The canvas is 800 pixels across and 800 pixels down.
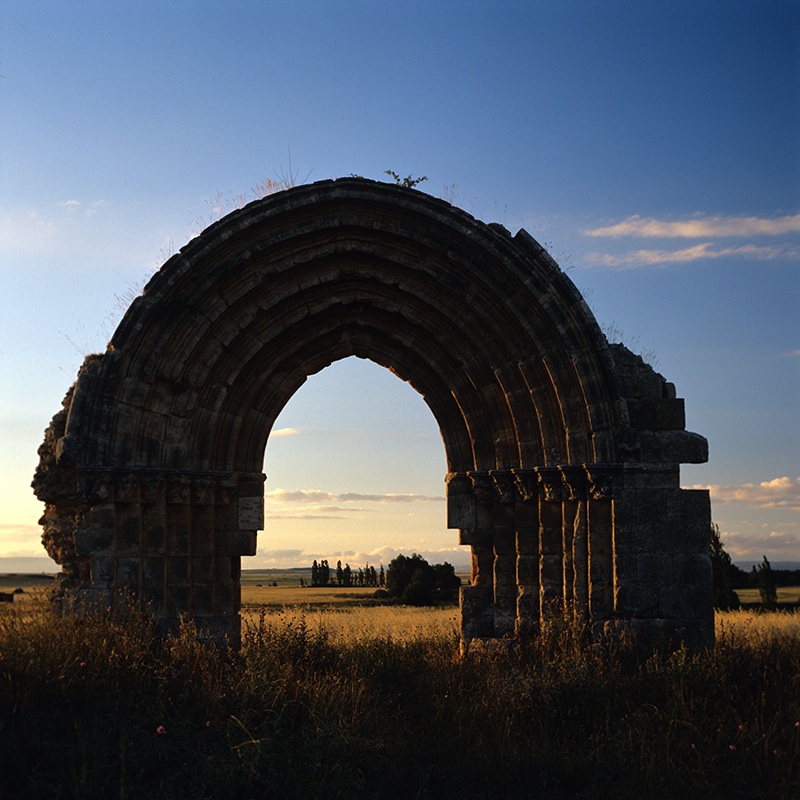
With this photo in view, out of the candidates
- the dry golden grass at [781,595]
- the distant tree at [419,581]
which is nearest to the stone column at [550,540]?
the distant tree at [419,581]

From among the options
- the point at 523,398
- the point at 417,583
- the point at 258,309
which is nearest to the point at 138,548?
the point at 258,309

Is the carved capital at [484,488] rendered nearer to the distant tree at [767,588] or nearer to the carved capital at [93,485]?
the carved capital at [93,485]

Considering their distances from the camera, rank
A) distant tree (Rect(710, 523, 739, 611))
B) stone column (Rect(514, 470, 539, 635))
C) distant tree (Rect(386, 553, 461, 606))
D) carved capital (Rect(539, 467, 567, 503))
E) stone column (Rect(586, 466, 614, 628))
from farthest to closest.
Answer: distant tree (Rect(386, 553, 461, 606))
distant tree (Rect(710, 523, 739, 611))
stone column (Rect(514, 470, 539, 635))
carved capital (Rect(539, 467, 567, 503))
stone column (Rect(586, 466, 614, 628))

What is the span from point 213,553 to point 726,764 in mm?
6359

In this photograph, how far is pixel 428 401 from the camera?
39.4 ft

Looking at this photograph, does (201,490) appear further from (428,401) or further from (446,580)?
(446,580)

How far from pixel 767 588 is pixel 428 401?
13.8m

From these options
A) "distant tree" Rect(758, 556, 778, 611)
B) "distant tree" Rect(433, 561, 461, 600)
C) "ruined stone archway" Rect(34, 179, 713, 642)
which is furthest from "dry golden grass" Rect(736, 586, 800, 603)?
"ruined stone archway" Rect(34, 179, 713, 642)

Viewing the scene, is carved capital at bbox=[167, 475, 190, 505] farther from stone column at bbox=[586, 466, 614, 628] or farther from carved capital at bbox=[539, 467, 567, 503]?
stone column at bbox=[586, 466, 614, 628]

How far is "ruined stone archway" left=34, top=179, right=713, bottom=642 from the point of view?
10430mm

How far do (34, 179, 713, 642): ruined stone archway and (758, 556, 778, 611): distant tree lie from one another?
12.5m

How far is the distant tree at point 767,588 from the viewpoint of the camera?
71.2 feet

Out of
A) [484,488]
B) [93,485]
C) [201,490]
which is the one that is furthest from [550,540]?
[93,485]

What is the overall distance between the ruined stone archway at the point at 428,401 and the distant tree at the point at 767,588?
40.9 feet
